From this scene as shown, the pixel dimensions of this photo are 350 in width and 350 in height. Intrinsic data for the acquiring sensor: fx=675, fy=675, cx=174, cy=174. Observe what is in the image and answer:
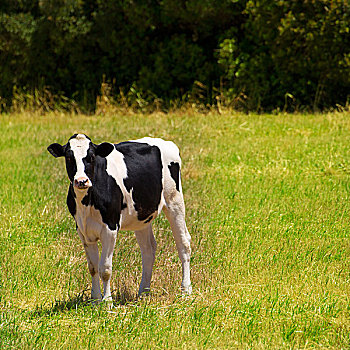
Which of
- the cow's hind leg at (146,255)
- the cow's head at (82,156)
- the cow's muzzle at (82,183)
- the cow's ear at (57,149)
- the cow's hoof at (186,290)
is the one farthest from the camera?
the cow's hind leg at (146,255)

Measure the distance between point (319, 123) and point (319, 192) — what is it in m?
5.18

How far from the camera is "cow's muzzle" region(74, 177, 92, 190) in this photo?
17.7 ft

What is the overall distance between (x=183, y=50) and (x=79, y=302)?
14.2 meters

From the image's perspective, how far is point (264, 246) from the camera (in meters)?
8.00

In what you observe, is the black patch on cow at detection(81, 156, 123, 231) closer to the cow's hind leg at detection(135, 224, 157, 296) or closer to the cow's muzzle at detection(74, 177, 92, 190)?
the cow's muzzle at detection(74, 177, 92, 190)

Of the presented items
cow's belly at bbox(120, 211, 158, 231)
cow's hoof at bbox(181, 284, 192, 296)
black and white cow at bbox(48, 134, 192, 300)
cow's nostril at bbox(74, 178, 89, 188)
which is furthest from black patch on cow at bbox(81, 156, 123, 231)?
cow's hoof at bbox(181, 284, 192, 296)

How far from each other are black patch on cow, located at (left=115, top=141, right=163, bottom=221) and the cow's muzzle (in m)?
0.62

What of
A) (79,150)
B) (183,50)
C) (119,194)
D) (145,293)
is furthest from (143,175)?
(183,50)

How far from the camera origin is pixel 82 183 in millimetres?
5387

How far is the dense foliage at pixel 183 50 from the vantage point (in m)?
16.6

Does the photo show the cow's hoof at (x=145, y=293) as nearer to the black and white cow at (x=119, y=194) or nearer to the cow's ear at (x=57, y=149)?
the black and white cow at (x=119, y=194)

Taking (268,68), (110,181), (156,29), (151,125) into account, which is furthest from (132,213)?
(156,29)

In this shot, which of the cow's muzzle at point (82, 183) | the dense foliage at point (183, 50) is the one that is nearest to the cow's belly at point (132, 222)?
the cow's muzzle at point (82, 183)

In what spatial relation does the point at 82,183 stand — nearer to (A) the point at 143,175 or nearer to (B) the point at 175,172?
(A) the point at 143,175
